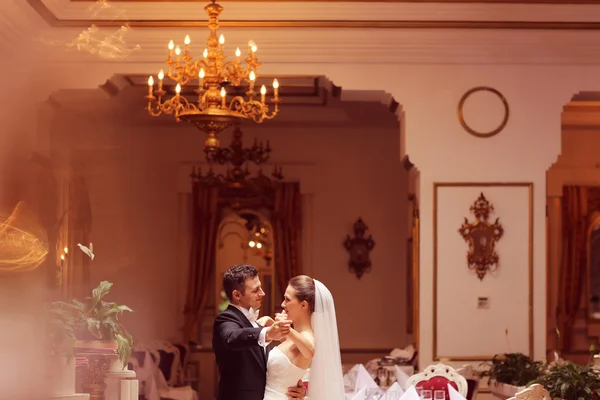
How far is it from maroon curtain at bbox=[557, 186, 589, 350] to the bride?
9093 mm

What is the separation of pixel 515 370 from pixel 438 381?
1.44 meters

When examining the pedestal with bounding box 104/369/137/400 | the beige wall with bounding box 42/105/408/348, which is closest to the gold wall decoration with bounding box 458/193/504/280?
the beige wall with bounding box 42/105/408/348

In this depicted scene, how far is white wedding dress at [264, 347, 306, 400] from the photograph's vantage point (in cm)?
444

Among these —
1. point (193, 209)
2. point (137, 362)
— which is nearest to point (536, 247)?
point (137, 362)

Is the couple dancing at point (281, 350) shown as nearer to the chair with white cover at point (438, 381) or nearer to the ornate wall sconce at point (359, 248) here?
the chair with white cover at point (438, 381)

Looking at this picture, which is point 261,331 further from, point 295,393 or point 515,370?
point 515,370

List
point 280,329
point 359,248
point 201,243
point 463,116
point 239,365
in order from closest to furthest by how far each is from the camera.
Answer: point 280,329 < point 239,365 < point 463,116 < point 201,243 < point 359,248

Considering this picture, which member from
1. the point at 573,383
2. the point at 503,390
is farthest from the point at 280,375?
the point at 503,390

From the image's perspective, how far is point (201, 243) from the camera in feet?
42.3

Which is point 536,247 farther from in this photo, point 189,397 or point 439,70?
point 189,397

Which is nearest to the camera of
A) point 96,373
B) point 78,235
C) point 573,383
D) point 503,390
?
point 96,373

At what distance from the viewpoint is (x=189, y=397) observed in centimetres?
1055

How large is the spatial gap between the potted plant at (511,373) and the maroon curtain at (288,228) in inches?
199

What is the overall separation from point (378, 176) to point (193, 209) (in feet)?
9.31
